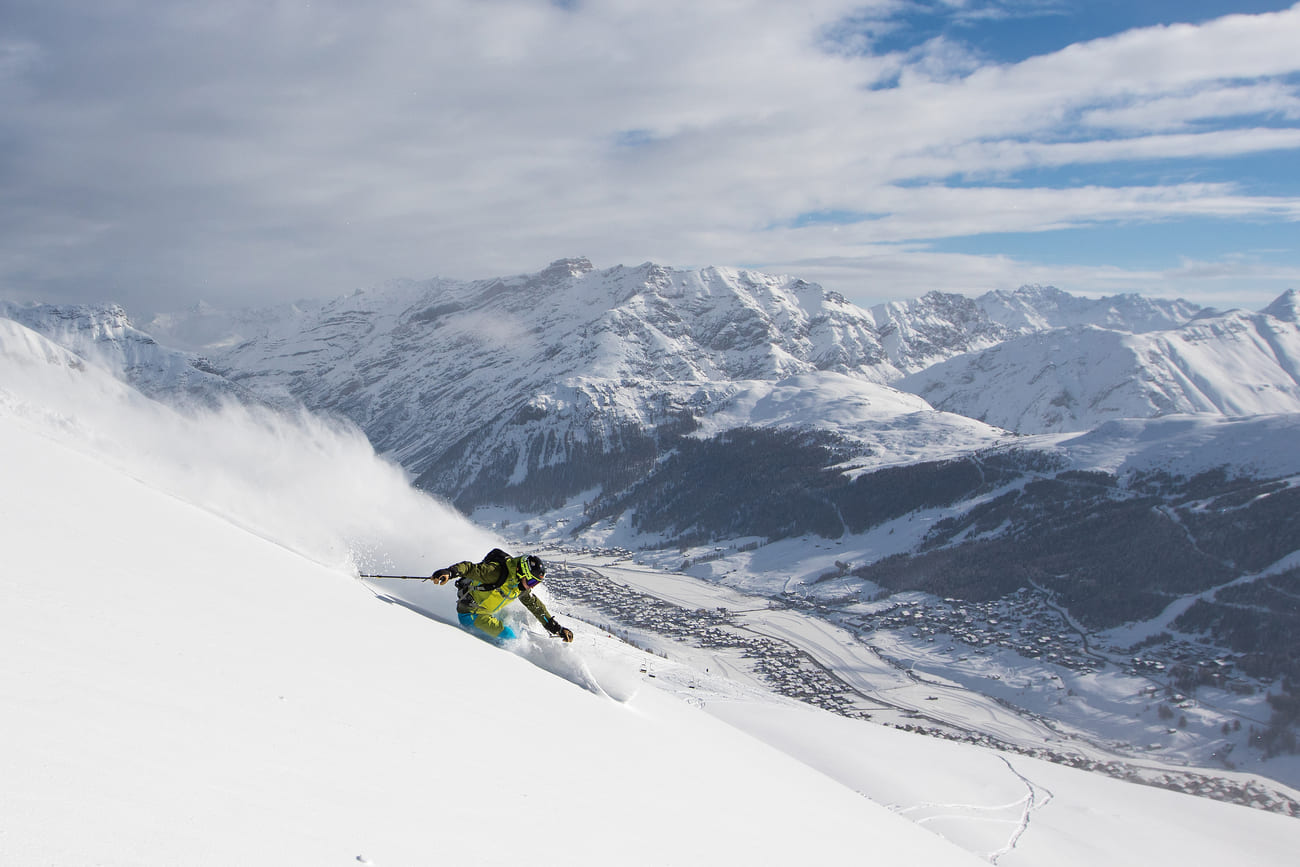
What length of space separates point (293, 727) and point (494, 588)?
345 inches

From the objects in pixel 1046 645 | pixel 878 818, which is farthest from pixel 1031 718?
pixel 878 818

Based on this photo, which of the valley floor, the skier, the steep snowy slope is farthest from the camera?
the valley floor

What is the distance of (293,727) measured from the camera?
6.91 metres

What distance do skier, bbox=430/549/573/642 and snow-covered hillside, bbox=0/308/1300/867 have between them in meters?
0.62

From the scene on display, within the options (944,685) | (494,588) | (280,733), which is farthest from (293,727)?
(944,685)

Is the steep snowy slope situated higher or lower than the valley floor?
higher

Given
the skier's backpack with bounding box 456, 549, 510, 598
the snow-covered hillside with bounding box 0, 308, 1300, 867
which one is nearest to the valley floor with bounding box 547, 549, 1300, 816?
the skier's backpack with bounding box 456, 549, 510, 598

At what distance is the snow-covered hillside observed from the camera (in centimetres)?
489

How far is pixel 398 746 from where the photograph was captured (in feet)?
25.0

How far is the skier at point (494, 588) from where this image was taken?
608 inches

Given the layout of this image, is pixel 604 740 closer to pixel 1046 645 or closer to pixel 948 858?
pixel 948 858

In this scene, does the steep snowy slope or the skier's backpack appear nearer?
the steep snowy slope

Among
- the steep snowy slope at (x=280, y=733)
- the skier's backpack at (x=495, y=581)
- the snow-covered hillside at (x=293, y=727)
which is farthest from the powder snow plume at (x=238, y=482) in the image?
the steep snowy slope at (x=280, y=733)

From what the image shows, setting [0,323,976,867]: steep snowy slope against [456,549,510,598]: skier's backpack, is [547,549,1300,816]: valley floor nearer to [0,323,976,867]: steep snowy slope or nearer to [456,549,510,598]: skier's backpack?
[456,549,510,598]: skier's backpack
